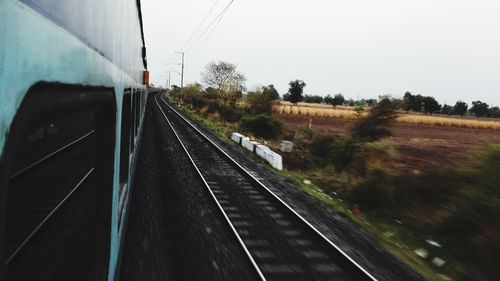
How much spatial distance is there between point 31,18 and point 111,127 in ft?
5.84

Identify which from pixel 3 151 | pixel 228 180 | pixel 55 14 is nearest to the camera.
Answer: pixel 3 151

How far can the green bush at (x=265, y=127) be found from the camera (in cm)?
2427

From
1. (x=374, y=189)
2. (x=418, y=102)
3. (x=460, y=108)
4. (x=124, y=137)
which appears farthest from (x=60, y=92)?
(x=460, y=108)

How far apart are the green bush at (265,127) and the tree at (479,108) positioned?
4503 inches

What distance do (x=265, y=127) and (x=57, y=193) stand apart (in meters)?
17.4

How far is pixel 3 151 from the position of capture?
2.78ft

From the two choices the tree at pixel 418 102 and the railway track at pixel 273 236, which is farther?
the tree at pixel 418 102

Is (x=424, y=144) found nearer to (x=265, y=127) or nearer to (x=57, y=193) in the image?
(x=265, y=127)

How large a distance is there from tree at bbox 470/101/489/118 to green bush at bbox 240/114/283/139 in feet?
375

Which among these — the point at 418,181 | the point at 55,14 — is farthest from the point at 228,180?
the point at 55,14

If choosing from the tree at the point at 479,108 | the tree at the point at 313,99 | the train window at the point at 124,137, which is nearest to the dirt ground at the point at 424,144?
the train window at the point at 124,137

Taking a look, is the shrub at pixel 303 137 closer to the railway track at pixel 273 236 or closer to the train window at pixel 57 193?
the railway track at pixel 273 236

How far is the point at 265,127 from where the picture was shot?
24.4m

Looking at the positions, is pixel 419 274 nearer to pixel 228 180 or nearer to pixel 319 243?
pixel 319 243
